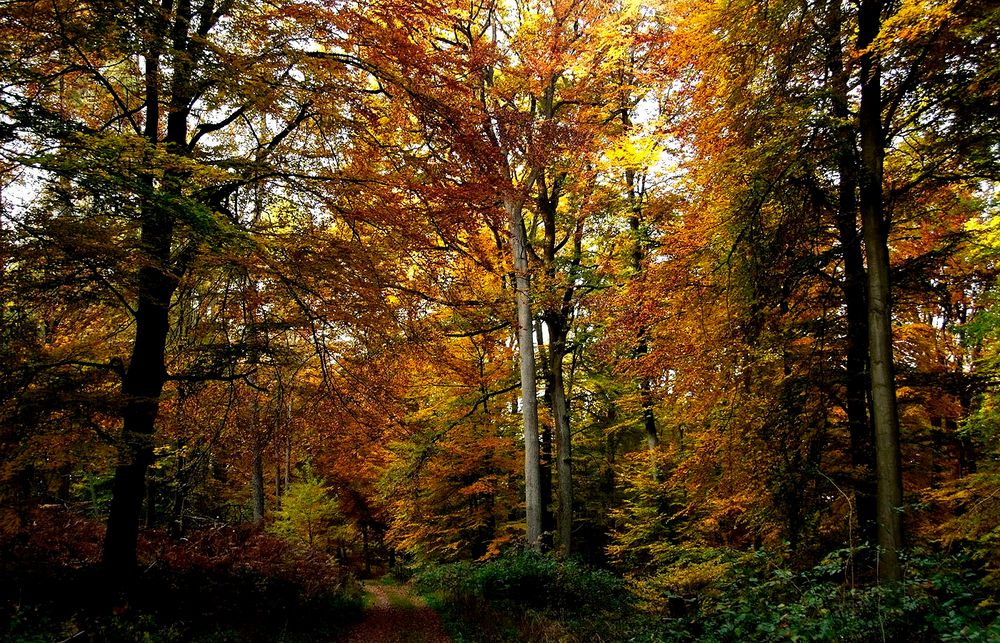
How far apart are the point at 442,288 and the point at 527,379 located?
3.91 metres

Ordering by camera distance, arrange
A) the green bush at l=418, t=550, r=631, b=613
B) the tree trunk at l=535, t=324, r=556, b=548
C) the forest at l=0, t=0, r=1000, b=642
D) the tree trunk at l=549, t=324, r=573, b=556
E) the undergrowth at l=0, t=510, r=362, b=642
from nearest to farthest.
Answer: the forest at l=0, t=0, r=1000, b=642 → the undergrowth at l=0, t=510, r=362, b=642 → the green bush at l=418, t=550, r=631, b=613 → the tree trunk at l=549, t=324, r=573, b=556 → the tree trunk at l=535, t=324, r=556, b=548

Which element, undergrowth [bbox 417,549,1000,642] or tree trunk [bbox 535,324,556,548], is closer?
undergrowth [bbox 417,549,1000,642]

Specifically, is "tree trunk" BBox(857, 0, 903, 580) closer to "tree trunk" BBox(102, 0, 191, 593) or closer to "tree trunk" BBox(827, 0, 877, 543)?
"tree trunk" BBox(827, 0, 877, 543)

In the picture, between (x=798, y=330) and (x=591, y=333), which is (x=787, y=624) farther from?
(x=591, y=333)

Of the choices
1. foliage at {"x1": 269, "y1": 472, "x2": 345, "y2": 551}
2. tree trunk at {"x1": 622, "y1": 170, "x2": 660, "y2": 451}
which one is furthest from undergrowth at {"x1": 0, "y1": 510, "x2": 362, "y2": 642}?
tree trunk at {"x1": 622, "y1": 170, "x2": 660, "y2": 451}

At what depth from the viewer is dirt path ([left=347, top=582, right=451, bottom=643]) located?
8516mm

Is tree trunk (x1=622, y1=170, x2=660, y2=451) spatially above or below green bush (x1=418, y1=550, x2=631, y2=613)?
above

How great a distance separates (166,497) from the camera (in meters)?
14.0

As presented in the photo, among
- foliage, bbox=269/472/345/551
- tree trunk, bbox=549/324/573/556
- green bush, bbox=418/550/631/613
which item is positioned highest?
tree trunk, bbox=549/324/573/556

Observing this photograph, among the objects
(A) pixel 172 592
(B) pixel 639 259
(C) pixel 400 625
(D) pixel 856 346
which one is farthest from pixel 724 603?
(B) pixel 639 259

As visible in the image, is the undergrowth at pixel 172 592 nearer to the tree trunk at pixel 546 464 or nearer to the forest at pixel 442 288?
the forest at pixel 442 288

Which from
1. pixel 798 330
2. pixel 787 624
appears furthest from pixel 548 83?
pixel 787 624

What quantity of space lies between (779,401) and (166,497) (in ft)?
50.9

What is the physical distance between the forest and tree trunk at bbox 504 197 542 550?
86mm
